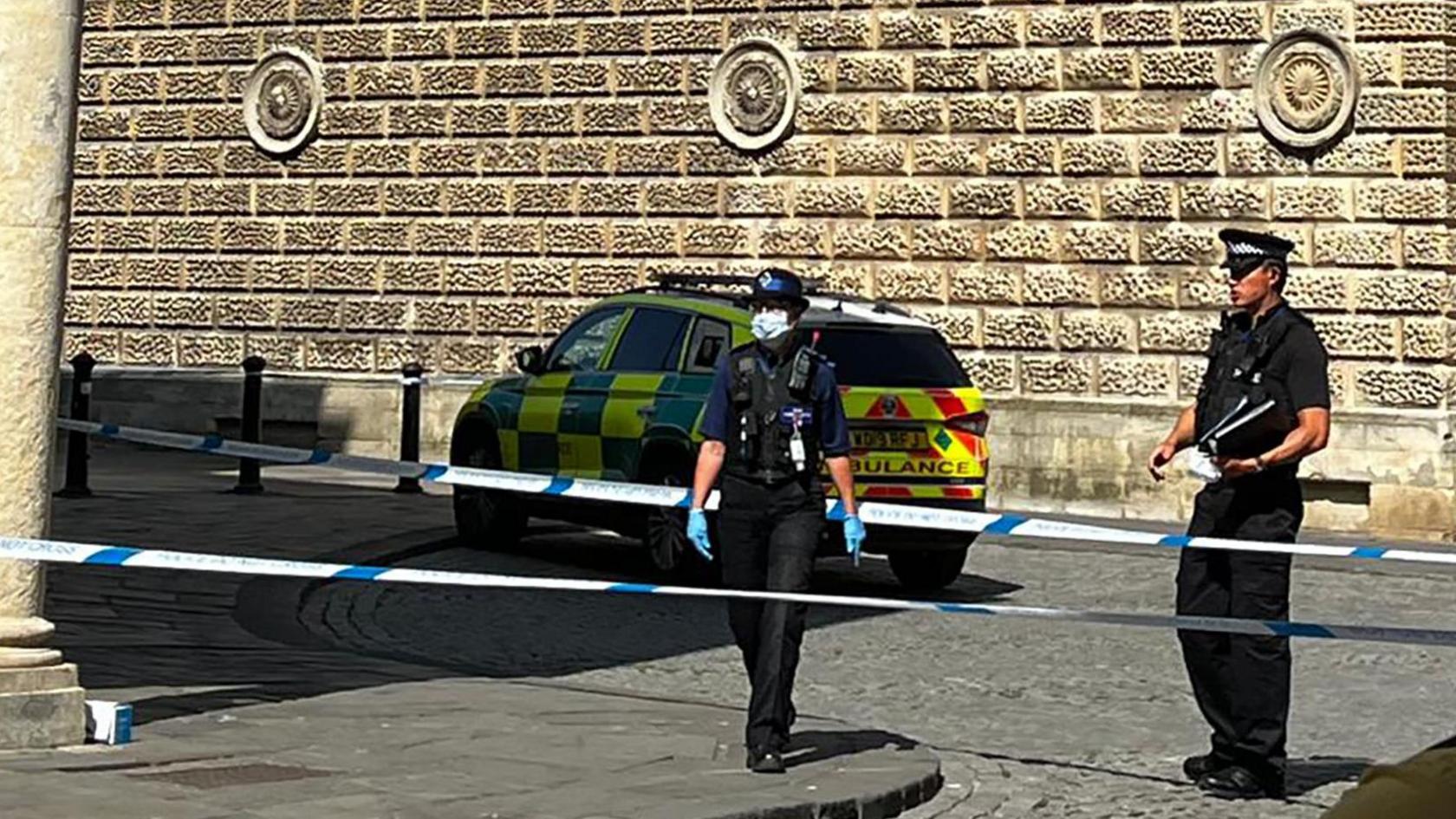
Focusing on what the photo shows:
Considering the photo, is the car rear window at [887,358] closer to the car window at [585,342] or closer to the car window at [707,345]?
the car window at [707,345]

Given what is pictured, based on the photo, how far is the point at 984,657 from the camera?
13203 mm

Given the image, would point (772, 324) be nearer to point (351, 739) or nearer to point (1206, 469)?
point (1206, 469)

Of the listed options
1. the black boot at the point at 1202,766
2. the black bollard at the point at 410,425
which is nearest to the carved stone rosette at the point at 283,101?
the black bollard at the point at 410,425

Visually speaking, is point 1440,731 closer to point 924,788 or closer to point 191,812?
point 924,788

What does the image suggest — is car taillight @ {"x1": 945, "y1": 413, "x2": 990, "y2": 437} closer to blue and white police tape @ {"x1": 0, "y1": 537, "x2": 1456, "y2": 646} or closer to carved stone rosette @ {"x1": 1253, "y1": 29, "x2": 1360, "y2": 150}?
blue and white police tape @ {"x1": 0, "y1": 537, "x2": 1456, "y2": 646}

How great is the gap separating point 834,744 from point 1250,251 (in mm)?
2196

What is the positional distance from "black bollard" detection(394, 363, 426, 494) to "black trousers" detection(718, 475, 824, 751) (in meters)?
12.0

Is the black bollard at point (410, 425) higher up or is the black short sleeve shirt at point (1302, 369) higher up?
the black short sleeve shirt at point (1302, 369)

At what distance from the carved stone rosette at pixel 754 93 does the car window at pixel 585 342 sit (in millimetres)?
6104

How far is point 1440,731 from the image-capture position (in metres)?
11.1

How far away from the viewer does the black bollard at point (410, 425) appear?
70.9 feet

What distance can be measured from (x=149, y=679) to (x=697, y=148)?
42.2 ft

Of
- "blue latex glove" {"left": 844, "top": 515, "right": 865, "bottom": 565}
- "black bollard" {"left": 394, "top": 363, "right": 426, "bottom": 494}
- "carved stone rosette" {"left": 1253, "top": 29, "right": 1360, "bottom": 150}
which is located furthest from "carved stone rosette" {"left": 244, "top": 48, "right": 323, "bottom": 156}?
"blue latex glove" {"left": 844, "top": 515, "right": 865, "bottom": 565}

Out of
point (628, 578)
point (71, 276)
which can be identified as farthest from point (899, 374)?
point (71, 276)
